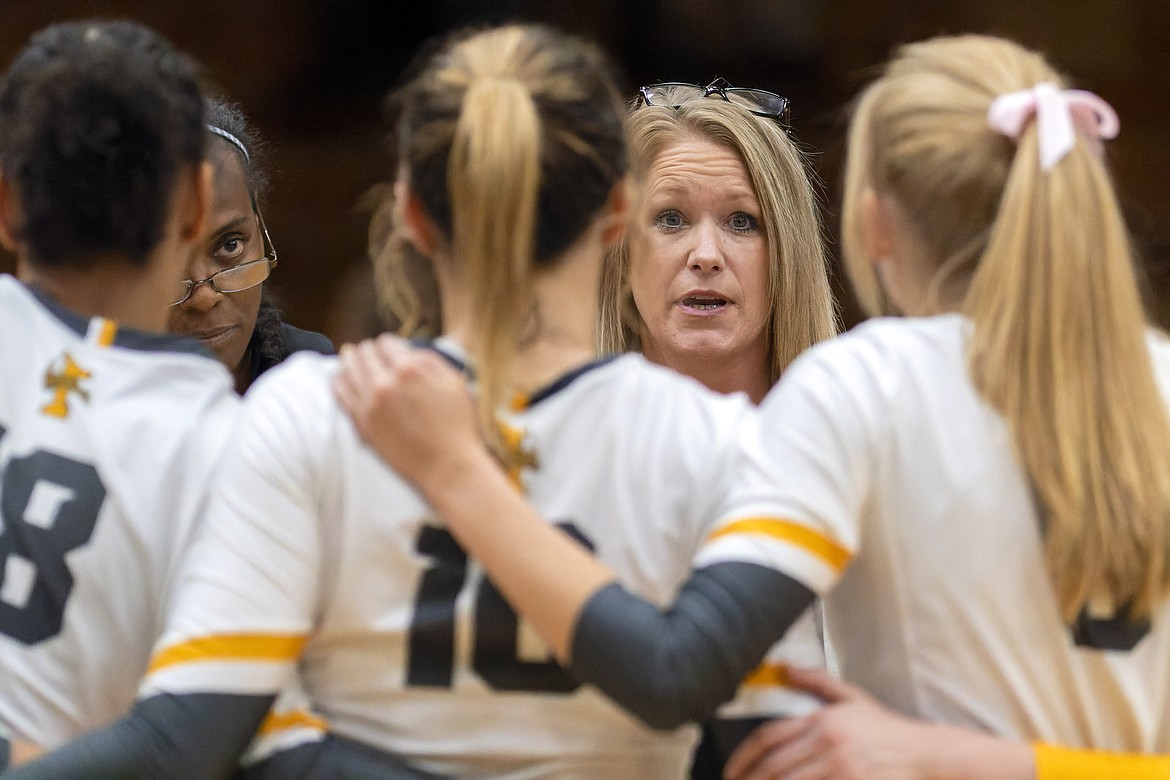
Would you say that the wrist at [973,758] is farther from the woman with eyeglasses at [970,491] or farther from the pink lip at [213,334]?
the pink lip at [213,334]

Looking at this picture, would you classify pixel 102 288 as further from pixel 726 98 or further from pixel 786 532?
pixel 726 98

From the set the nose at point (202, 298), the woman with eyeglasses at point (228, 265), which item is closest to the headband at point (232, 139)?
the woman with eyeglasses at point (228, 265)

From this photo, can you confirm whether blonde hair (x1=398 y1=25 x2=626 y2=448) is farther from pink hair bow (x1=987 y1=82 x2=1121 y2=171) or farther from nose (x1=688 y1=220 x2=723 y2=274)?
nose (x1=688 y1=220 x2=723 y2=274)

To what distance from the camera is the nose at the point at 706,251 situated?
2.21 meters

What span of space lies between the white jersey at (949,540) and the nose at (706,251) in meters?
1.01

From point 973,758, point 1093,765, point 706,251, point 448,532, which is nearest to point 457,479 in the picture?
point 448,532

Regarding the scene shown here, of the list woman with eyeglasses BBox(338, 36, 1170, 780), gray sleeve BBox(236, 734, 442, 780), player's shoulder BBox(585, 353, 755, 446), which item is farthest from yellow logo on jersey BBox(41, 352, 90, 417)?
player's shoulder BBox(585, 353, 755, 446)

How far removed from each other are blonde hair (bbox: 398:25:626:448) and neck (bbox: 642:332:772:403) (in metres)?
1.07

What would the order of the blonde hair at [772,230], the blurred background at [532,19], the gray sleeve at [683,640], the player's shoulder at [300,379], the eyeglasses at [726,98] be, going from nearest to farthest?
the gray sleeve at [683,640] < the player's shoulder at [300,379] < the blonde hair at [772,230] < the eyeglasses at [726,98] < the blurred background at [532,19]

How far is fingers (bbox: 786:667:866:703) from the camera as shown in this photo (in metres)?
1.20

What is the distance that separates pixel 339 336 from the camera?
190 inches

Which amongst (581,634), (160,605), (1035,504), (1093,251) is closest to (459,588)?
(581,634)

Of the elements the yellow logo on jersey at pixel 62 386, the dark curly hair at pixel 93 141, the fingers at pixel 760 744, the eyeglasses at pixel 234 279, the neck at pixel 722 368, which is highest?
the dark curly hair at pixel 93 141

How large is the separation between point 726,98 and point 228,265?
2.91 feet
